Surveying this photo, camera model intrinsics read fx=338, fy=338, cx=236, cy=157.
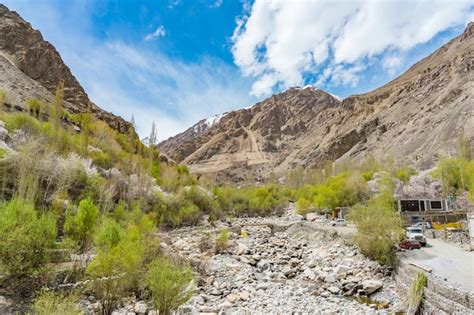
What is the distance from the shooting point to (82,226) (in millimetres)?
16344

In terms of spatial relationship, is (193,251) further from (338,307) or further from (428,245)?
(428,245)

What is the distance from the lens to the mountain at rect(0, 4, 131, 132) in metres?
58.7

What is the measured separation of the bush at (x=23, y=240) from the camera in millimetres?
11844

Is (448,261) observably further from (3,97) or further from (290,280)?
(3,97)

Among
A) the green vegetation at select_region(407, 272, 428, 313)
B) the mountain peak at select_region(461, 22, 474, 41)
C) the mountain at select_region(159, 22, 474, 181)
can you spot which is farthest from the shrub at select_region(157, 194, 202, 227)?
the mountain peak at select_region(461, 22, 474, 41)

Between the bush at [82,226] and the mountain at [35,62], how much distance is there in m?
43.1

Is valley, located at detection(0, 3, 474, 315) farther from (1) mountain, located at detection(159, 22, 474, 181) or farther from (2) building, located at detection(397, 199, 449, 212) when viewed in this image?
(1) mountain, located at detection(159, 22, 474, 181)

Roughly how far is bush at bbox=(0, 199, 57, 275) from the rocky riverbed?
19.2 feet

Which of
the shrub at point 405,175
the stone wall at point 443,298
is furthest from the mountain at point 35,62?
the shrub at point 405,175

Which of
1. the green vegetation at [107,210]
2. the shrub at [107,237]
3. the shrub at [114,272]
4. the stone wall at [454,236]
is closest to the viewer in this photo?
the shrub at [114,272]

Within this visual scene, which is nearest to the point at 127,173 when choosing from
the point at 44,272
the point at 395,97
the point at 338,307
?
the point at 44,272

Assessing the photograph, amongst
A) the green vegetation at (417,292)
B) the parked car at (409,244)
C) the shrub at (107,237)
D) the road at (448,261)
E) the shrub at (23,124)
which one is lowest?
the green vegetation at (417,292)

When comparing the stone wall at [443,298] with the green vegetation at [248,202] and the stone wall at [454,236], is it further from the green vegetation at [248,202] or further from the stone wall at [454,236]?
the green vegetation at [248,202]

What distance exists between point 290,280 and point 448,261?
8.06 metres
